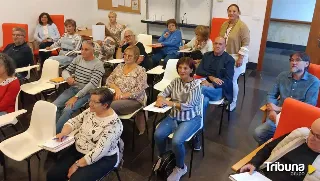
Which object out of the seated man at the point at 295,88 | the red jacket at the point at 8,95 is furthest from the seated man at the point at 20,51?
the seated man at the point at 295,88

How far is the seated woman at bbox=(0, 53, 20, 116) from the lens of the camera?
2.96 m

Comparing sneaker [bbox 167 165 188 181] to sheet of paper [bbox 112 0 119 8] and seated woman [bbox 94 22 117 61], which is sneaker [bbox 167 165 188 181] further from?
sheet of paper [bbox 112 0 119 8]

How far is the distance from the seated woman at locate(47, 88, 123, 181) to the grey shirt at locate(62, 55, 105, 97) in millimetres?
987

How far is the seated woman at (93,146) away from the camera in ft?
7.01

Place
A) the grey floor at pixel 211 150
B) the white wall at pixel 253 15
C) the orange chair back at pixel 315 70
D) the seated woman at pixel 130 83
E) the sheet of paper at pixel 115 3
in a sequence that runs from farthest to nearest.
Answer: the sheet of paper at pixel 115 3, the white wall at pixel 253 15, the seated woman at pixel 130 83, the orange chair back at pixel 315 70, the grey floor at pixel 211 150

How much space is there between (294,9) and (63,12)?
18.0 ft

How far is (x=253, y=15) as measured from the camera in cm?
550

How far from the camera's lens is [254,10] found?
17.9 feet

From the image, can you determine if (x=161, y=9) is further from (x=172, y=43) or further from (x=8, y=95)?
(x=8, y=95)

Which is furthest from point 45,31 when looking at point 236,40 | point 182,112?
point 182,112

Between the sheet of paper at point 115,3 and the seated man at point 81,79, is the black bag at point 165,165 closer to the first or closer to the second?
the seated man at point 81,79

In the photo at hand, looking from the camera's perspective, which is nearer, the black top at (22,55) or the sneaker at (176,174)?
the sneaker at (176,174)

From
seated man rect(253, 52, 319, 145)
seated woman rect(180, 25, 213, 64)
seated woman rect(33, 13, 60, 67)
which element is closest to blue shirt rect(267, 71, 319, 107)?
seated man rect(253, 52, 319, 145)

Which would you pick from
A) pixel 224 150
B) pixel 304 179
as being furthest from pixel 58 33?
pixel 304 179
